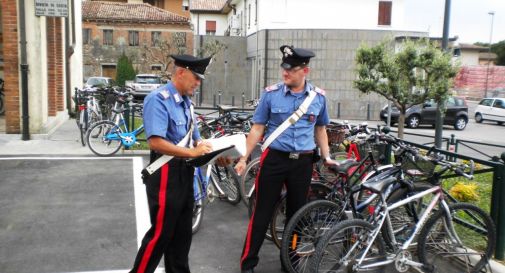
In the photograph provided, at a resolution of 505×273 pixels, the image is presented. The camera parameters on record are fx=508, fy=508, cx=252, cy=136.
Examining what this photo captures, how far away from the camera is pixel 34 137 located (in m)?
10.4

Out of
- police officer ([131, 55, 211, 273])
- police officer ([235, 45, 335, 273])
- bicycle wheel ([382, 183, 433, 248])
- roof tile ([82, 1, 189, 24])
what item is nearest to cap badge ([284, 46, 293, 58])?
police officer ([235, 45, 335, 273])

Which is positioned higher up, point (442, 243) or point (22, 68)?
point (22, 68)

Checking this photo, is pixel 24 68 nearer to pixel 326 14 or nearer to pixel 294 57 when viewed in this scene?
pixel 294 57

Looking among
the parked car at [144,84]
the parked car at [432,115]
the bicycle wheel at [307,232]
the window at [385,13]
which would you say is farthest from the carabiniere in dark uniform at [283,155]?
the window at [385,13]

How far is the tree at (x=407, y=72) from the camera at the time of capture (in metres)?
9.84

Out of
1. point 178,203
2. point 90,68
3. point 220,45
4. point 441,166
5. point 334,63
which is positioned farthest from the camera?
point 90,68

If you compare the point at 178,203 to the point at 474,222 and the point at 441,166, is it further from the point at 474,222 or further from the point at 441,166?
the point at 474,222

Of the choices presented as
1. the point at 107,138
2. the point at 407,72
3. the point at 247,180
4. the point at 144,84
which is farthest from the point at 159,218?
the point at 144,84

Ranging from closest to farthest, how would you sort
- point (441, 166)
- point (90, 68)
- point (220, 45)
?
point (441, 166)
point (220, 45)
point (90, 68)

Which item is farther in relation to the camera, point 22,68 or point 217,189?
point 22,68

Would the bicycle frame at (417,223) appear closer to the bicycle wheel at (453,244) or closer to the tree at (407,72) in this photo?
the bicycle wheel at (453,244)

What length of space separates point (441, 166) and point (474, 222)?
728mm

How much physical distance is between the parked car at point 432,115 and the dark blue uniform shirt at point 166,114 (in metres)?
20.1

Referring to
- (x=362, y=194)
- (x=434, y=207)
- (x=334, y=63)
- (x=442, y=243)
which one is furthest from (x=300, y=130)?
(x=334, y=63)
